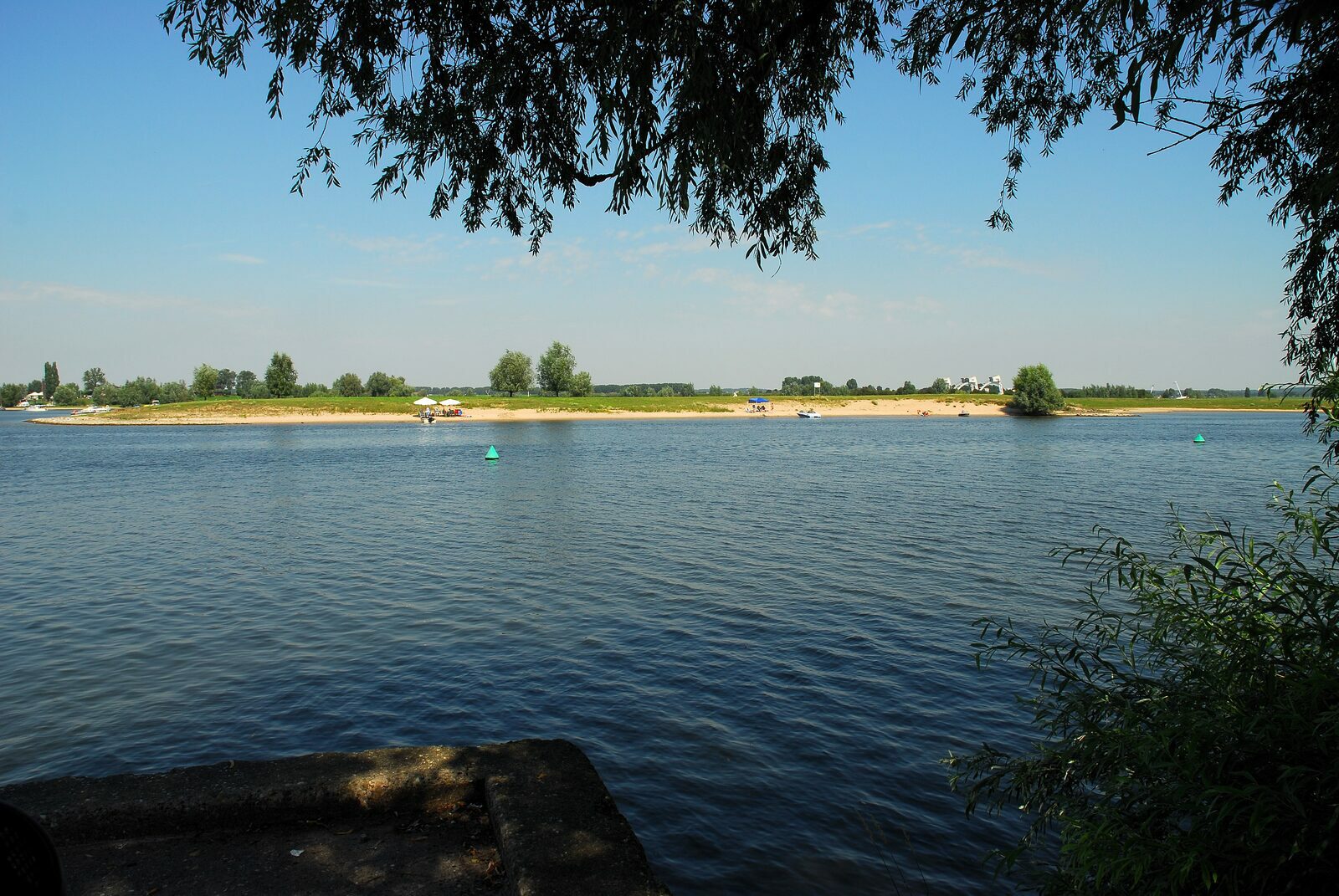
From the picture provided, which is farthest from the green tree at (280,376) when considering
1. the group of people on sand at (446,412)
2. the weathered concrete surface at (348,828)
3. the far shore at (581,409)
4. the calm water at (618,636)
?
the weathered concrete surface at (348,828)

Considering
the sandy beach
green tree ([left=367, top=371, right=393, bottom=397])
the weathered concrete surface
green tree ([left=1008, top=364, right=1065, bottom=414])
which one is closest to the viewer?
the weathered concrete surface

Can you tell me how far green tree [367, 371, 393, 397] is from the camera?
18625cm

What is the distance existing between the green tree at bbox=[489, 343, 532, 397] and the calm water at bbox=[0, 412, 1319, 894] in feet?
429

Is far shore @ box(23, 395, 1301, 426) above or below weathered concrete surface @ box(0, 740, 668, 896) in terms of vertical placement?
above

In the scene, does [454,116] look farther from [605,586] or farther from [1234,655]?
[605,586]

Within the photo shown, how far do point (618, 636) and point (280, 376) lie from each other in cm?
16849

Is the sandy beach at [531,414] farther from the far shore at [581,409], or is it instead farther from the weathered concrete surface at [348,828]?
the weathered concrete surface at [348,828]

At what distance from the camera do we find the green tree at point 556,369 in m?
170

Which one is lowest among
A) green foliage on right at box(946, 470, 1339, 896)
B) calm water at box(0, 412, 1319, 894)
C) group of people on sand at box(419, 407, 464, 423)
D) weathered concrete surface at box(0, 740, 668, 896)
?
calm water at box(0, 412, 1319, 894)

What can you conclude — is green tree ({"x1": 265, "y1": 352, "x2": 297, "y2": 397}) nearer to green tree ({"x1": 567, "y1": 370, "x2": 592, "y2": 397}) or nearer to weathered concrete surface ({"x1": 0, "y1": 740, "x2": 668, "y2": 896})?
green tree ({"x1": 567, "y1": 370, "x2": 592, "y2": 397})

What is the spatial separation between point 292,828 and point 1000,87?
11064 millimetres

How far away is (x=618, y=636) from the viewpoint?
15.1 metres

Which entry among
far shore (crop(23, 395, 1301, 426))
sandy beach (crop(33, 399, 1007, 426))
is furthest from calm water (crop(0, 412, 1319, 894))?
far shore (crop(23, 395, 1301, 426))

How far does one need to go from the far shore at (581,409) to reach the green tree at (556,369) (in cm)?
914
